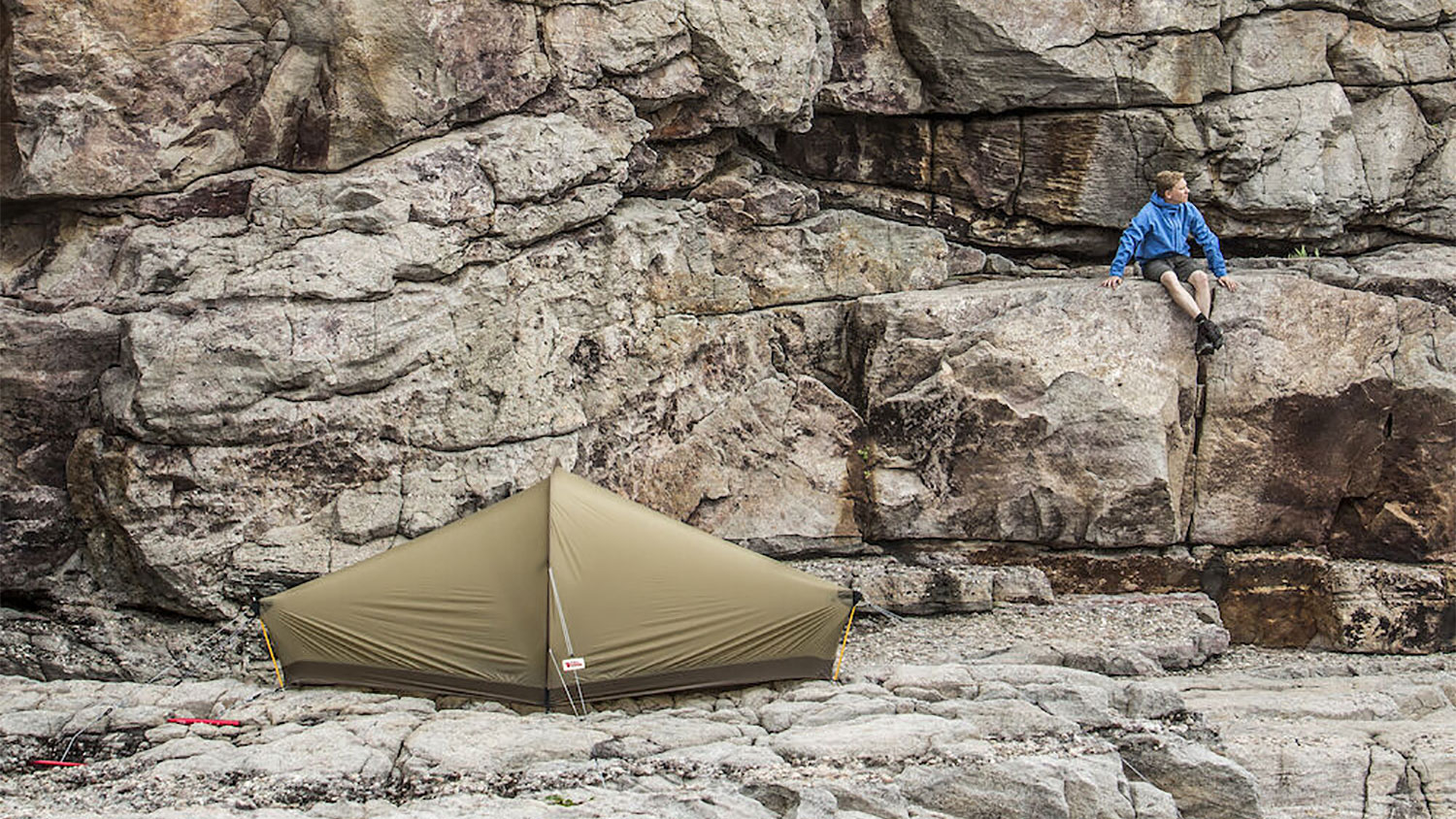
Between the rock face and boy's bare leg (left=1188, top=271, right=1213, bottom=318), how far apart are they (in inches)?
10.9

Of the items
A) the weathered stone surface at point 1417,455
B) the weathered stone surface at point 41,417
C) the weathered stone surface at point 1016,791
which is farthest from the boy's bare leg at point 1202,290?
the weathered stone surface at point 41,417

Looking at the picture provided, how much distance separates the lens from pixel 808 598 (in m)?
12.6

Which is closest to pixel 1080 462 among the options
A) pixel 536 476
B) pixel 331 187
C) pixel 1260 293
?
pixel 1260 293

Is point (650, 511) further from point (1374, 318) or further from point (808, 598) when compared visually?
point (1374, 318)

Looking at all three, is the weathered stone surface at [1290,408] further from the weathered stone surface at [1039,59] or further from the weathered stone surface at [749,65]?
the weathered stone surface at [749,65]

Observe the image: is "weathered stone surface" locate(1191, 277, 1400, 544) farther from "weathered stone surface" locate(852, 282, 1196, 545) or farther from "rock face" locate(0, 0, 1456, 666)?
"weathered stone surface" locate(852, 282, 1196, 545)

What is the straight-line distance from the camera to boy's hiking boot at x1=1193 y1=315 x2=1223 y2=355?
49.4 ft

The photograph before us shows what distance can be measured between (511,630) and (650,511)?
1.64 metres

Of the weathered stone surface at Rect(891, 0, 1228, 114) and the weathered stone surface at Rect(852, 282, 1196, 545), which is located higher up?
the weathered stone surface at Rect(891, 0, 1228, 114)

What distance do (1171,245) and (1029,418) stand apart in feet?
7.80

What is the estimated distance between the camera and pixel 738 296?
16312mm

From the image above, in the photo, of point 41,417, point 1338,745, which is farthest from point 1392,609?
point 41,417

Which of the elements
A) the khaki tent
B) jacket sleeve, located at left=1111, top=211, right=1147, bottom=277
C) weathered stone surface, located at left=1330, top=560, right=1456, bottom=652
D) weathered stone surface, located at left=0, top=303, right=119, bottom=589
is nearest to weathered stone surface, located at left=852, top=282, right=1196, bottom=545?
jacket sleeve, located at left=1111, top=211, right=1147, bottom=277

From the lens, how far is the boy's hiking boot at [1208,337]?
15.1 m
